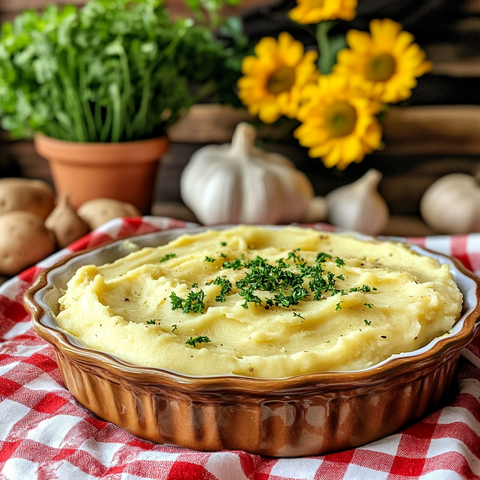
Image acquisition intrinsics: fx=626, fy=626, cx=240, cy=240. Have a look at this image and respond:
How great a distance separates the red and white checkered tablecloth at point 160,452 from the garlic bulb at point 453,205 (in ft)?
6.55

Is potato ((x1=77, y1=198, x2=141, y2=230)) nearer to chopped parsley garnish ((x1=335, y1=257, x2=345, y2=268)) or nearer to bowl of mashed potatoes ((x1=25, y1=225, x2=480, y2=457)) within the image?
bowl of mashed potatoes ((x1=25, y1=225, x2=480, y2=457))

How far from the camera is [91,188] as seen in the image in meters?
4.50

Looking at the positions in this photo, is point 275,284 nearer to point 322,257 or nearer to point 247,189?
point 322,257

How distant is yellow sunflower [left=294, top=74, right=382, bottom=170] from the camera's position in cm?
425

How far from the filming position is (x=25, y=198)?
13.4ft

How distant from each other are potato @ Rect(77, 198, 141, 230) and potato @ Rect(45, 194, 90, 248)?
3.4 inches

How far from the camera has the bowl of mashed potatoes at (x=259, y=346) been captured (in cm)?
206

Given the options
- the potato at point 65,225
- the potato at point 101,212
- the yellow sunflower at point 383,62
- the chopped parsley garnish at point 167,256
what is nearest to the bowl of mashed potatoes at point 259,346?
the chopped parsley garnish at point 167,256

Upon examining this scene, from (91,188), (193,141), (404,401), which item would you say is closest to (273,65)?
(193,141)

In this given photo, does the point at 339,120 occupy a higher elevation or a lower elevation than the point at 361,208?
higher

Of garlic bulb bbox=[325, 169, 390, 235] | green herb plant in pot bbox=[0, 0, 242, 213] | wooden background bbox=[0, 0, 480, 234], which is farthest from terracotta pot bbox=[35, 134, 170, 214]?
garlic bulb bbox=[325, 169, 390, 235]

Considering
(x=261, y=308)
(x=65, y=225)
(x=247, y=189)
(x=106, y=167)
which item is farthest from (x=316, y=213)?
(x=261, y=308)

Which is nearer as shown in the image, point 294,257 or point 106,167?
point 294,257

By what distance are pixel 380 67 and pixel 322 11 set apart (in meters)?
0.55
